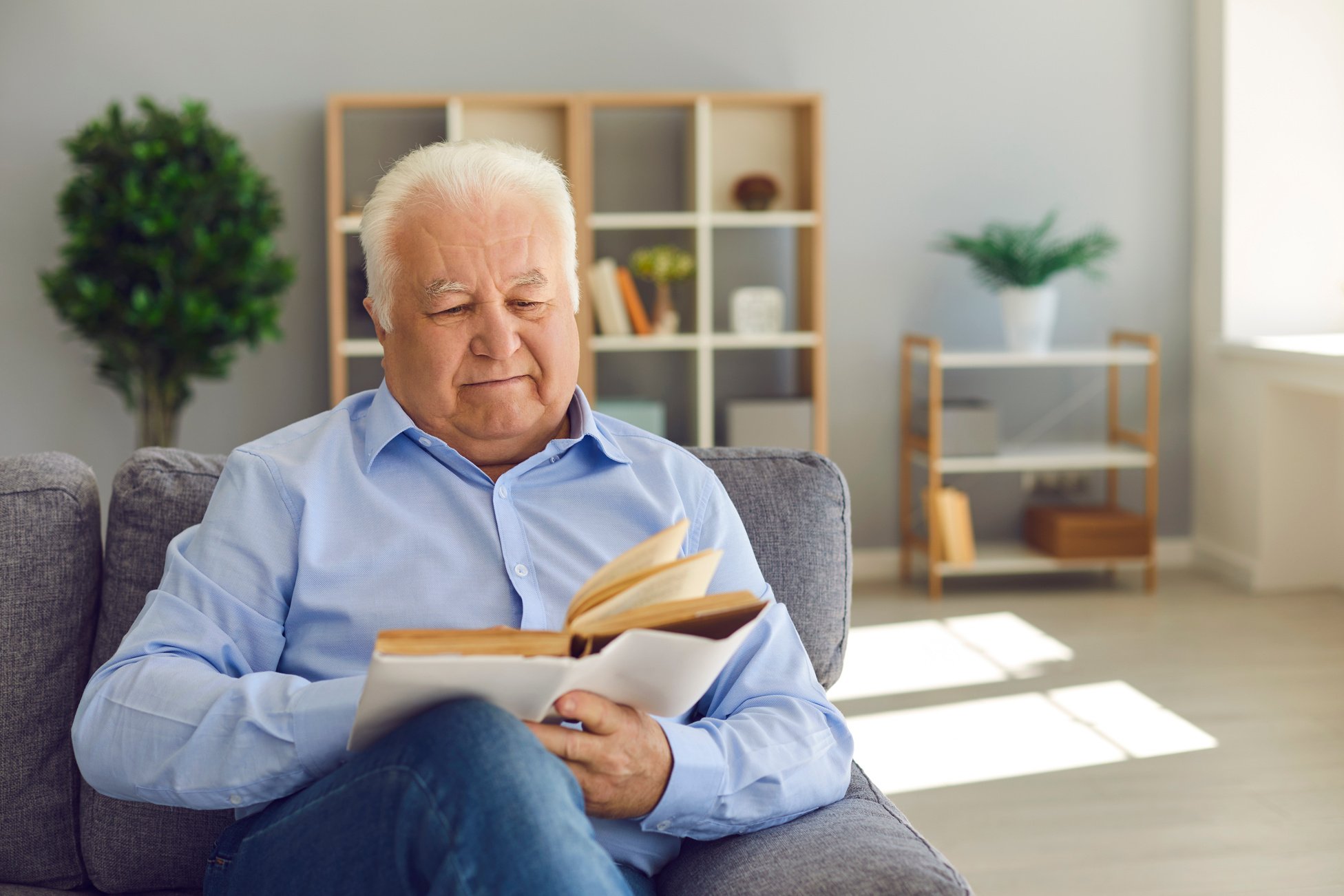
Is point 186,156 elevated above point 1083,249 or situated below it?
above

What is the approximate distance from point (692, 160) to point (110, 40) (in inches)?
75.8

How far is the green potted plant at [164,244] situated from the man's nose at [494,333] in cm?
254

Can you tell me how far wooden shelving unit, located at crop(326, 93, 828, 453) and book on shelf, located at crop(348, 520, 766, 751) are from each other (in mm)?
2919

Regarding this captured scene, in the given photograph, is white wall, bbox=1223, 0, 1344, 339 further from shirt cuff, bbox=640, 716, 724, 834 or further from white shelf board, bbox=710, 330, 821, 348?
shirt cuff, bbox=640, 716, 724, 834

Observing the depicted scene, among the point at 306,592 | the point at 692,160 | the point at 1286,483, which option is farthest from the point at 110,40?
the point at 1286,483

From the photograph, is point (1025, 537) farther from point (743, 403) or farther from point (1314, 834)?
point (1314, 834)

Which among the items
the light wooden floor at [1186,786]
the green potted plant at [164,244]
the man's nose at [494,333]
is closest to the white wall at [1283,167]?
the light wooden floor at [1186,786]

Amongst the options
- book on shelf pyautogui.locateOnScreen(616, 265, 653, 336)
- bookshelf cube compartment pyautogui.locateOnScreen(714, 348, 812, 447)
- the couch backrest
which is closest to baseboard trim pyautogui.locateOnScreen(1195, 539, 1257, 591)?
bookshelf cube compartment pyautogui.locateOnScreen(714, 348, 812, 447)

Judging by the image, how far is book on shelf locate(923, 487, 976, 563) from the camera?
4.11 meters

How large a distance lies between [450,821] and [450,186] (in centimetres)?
71

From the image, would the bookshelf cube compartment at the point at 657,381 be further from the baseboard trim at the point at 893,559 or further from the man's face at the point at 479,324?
the man's face at the point at 479,324

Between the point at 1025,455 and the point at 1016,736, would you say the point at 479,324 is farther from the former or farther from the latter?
the point at 1025,455

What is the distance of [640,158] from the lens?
14.0 feet

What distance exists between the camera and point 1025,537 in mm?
4512
